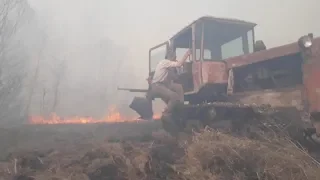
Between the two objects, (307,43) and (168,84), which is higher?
(307,43)

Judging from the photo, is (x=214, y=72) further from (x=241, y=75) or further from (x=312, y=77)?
(x=312, y=77)

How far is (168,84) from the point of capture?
8.19 m

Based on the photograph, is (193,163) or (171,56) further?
(171,56)

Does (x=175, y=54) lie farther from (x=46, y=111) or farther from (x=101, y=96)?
(x=101, y=96)

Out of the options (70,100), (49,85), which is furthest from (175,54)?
(49,85)

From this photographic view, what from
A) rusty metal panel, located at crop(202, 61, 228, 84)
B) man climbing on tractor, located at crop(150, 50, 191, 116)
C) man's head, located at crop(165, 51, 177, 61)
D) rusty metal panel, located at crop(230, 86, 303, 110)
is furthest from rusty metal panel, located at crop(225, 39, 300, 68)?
man's head, located at crop(165, 51, 177, 61)

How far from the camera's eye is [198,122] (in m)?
6.97

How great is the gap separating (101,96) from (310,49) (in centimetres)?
4216

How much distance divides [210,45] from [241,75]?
1.53 m

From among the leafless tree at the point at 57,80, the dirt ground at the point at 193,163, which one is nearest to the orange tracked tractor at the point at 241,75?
the dirt ground at the point at 193,163

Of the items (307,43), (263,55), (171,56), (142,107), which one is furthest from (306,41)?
(142,107)

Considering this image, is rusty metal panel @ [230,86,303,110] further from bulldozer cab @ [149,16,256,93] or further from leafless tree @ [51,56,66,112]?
leafless tree @ [51,56,66,112]

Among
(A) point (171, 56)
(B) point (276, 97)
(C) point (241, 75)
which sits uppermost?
(A) point (171, 56)

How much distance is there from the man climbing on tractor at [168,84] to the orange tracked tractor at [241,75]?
22cm
